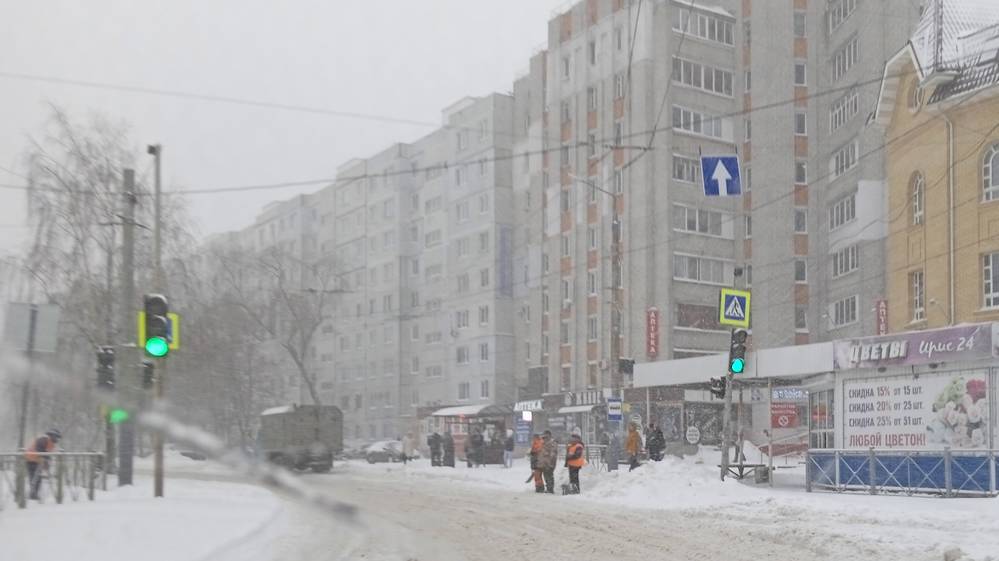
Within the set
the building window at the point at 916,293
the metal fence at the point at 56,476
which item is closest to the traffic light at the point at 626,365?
the building window at the point at 916,293

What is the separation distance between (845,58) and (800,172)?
6841 mm

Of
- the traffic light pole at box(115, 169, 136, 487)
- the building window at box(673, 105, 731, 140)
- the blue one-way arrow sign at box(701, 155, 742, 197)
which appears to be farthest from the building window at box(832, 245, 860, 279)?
the traffic light pole at box(115, 169, 136, 487)

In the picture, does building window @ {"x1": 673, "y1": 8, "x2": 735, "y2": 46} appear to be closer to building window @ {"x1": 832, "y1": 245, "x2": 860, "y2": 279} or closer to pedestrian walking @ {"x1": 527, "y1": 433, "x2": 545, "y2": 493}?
building window @ {"x1": 832, "y1": 245, "x2": 860, "y2": 279}

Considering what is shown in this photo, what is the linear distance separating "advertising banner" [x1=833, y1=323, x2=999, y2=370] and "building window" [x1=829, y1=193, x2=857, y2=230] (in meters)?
25.4

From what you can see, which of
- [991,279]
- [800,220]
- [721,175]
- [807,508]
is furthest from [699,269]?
[807,508]

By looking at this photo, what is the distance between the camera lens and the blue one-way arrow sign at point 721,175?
22.3 meters

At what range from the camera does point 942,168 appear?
34.5 metres

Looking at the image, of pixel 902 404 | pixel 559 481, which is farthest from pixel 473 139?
pixel 902 404

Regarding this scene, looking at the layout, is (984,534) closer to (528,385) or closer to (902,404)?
(902,404)

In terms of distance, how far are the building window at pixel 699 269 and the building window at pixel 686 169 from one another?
408cm

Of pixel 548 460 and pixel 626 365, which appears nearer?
pixel 548 460

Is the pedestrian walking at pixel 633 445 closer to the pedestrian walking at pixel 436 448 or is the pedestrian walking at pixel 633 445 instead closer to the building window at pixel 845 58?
the pedestrian walking at pixel 436 448

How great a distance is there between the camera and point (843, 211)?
4903 cm

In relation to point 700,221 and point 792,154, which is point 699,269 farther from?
point 792,154
